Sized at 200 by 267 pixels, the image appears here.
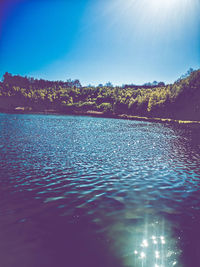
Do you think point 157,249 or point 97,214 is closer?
point 157,249

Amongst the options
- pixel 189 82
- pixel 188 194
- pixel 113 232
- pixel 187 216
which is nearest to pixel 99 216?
pixel 113 232

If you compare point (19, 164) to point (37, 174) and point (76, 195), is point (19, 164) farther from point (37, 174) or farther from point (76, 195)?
point (76, 195)

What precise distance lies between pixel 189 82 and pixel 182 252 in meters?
169

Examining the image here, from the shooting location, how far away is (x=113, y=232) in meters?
11.8

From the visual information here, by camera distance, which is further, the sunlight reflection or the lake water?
the lake water

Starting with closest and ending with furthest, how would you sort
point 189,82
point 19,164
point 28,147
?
1. point 19,164
2. point 28,147
3. point 189,82

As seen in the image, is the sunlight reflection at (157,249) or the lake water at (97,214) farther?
the lake water at (97,214)

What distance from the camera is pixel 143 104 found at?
180000 mm

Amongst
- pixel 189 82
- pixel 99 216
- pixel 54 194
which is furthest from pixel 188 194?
pixel 189 82

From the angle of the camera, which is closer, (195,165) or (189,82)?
(195,165)

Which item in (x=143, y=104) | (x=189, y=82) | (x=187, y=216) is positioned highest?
(x=189, y=82)

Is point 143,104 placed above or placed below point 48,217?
above

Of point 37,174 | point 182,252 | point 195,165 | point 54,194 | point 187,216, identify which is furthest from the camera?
point 195,165

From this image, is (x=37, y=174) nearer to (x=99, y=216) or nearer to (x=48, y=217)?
(x=48, y=217)
